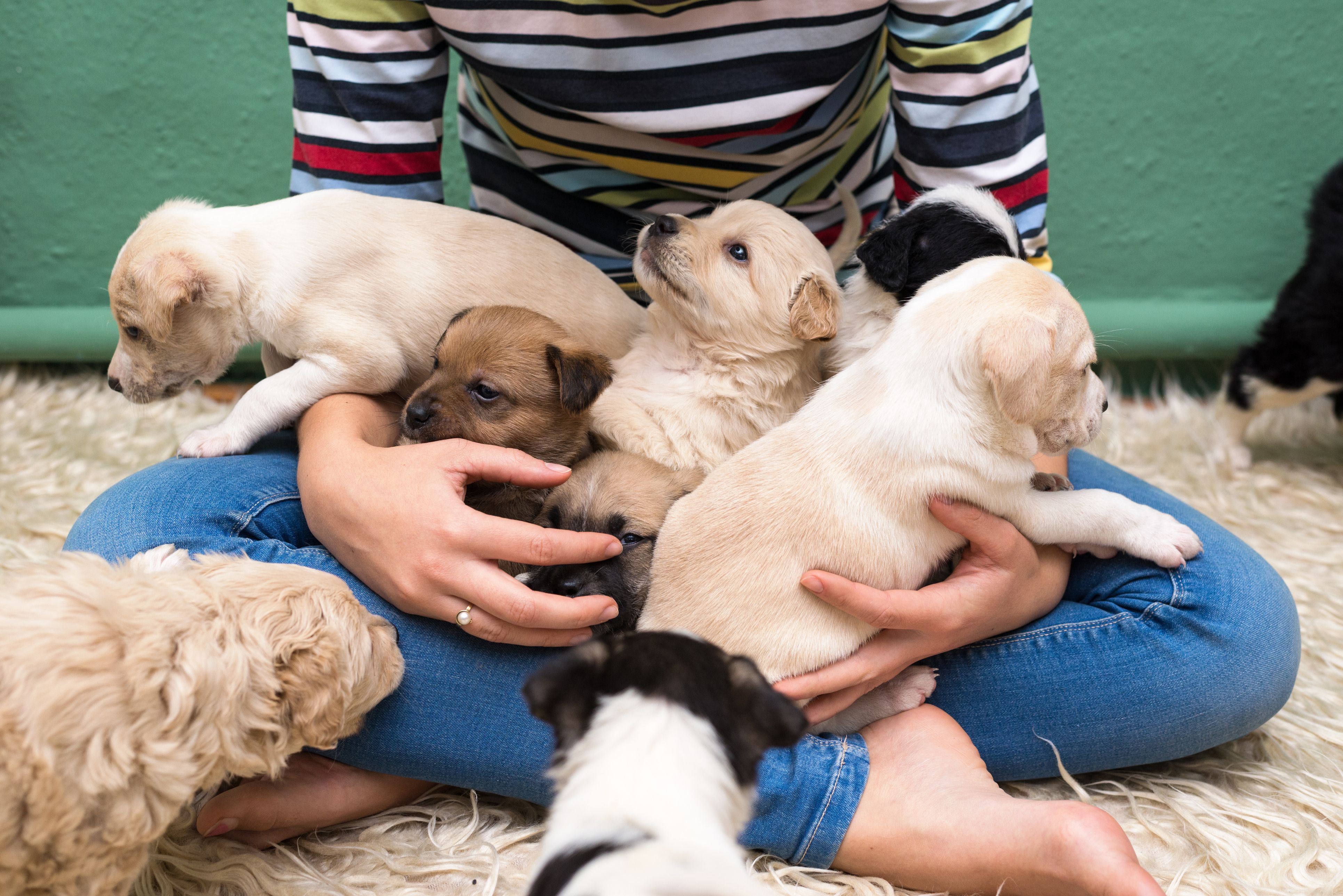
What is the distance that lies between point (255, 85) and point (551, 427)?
7.48 feet

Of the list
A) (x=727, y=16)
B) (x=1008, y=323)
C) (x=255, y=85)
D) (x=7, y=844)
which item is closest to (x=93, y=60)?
(x=255, y=85)

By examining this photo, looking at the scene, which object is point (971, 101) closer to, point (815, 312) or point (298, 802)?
point (815, 312)

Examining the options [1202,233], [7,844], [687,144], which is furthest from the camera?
[1202,233]

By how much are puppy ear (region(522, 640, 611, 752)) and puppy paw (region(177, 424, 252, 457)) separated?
1.02 metres

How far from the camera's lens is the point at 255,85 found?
3191mm

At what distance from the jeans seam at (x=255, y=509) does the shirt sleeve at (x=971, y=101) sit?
4.47ft

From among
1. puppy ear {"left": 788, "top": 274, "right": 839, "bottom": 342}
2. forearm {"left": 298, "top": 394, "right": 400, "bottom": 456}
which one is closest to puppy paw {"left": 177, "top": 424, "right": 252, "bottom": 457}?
forearm {"left": 298, "top": 394, "right": 400, "bottom": 456}

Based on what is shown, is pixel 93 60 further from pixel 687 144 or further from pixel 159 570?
pixel 159 570

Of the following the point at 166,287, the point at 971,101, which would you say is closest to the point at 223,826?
the point at 166,287

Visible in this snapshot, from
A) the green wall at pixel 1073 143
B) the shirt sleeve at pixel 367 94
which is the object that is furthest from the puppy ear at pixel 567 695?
the green wall at pixel 1073 143

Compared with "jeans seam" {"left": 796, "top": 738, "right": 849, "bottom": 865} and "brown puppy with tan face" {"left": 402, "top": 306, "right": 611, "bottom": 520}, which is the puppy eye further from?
"jeans seam" {"left": 796, "top": 738, "right": 849, "bottom": 865}

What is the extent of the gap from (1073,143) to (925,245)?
2.00 meters

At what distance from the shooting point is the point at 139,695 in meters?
1.10

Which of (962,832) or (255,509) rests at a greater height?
(255,509)
